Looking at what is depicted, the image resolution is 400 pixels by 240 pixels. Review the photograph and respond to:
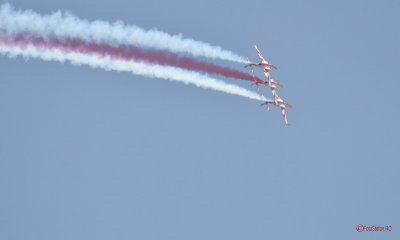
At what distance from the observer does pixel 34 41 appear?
1618 inches

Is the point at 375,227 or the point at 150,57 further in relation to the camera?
the point at 375,227

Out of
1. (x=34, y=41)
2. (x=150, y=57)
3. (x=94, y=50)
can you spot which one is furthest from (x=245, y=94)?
(x=34, y=41)

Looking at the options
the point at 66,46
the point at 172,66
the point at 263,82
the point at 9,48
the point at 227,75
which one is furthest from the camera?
the point at 263,82

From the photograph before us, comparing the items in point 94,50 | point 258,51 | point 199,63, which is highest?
point 258,51

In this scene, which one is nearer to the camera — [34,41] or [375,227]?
[34,41]

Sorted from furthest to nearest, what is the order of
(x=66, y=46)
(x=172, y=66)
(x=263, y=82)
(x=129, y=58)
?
(x=263, y=82) < (x=172, y=66) < (x=129, y=58) < (x=66, y=46)

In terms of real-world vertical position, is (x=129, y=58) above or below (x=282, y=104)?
below

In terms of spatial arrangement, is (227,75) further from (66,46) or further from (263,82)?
(66,46)

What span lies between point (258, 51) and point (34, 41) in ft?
77.7

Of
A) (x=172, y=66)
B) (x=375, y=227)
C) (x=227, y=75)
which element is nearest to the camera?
(x=172, y=66)

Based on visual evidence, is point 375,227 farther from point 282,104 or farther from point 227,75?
point 227,75

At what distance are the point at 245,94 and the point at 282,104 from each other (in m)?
5.80

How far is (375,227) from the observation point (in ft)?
234

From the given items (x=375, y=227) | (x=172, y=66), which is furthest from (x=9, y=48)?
(x=375, y=227)
